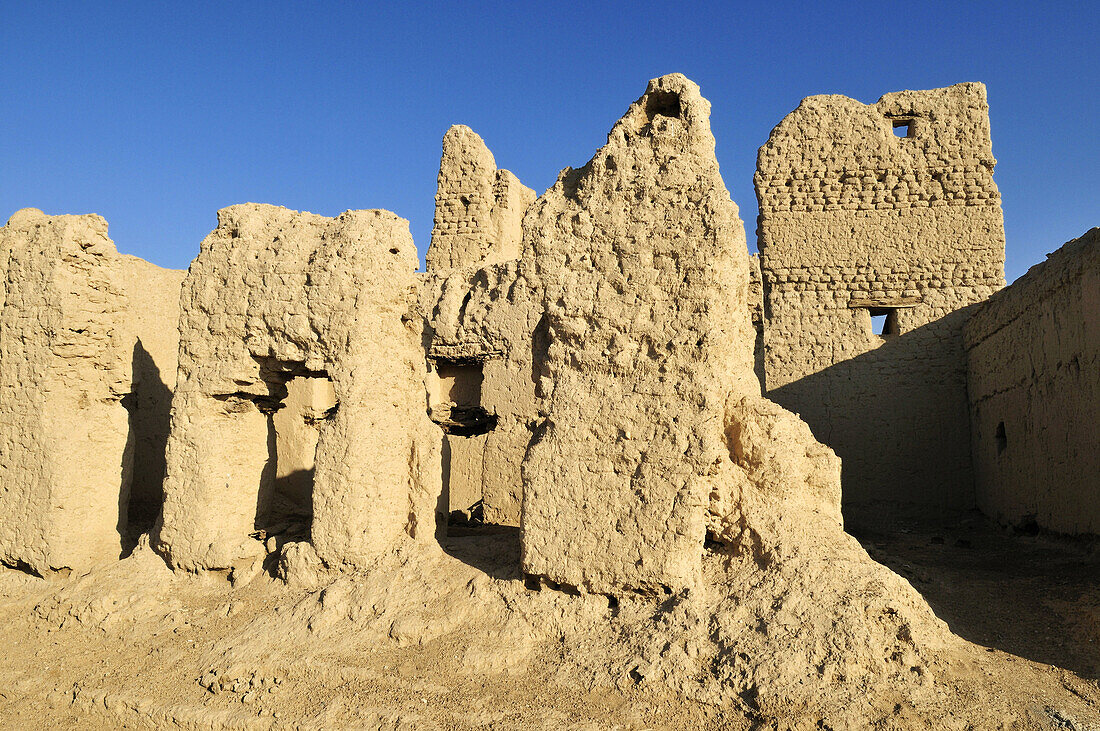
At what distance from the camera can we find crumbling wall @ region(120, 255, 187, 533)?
8.65 meters

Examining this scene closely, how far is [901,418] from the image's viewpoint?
8422mm

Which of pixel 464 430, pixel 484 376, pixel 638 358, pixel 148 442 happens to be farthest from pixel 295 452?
pixel 638 358

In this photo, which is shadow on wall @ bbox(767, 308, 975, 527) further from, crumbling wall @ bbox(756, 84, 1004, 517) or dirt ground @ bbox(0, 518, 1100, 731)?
dirt ground @ bbox(0, 518, 1100, 731)

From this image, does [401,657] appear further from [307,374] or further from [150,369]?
[150,369]

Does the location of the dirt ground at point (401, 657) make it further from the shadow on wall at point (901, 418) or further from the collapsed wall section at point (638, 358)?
the shadow on wall at point (901, 418)

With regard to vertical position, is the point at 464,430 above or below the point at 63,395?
below

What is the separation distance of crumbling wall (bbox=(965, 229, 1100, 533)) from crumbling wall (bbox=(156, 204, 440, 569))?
5.14 metres

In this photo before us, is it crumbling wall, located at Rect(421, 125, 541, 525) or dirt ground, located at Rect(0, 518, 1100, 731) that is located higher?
crumbling wall, located at Rect(421, 125, 541, 525)

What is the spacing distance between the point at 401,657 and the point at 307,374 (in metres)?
2.70

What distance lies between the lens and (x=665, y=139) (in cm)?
490

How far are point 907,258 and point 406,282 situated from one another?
5.70m

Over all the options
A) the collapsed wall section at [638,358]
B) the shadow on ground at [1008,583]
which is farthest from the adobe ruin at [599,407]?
the shadow on ground at [1008,583]

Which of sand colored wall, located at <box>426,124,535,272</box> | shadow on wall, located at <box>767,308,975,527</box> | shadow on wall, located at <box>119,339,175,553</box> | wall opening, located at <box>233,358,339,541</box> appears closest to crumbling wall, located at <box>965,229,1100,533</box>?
shadow on wall, located at <box>767,308,975,527</box>

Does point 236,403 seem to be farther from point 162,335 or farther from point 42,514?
point 162,335
